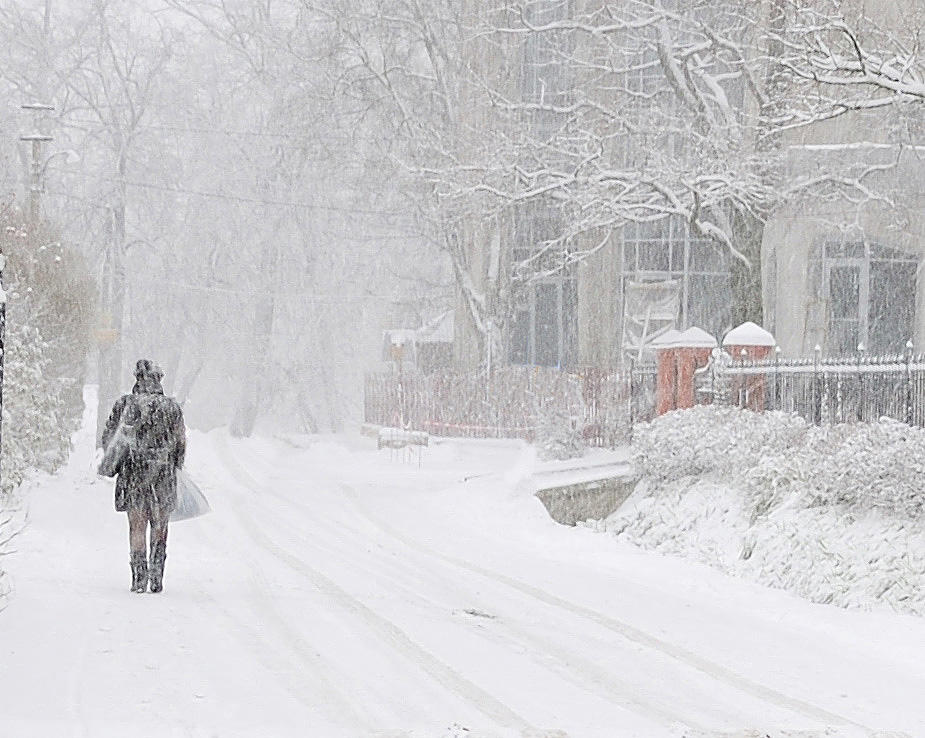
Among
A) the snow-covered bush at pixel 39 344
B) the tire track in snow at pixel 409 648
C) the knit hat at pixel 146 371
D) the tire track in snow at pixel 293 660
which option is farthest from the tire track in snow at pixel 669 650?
the snow-covered bush at pixel 39 344

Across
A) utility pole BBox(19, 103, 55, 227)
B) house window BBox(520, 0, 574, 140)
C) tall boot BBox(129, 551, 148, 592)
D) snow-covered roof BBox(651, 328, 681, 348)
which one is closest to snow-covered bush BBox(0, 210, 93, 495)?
utility pole BBox(19, 103, 55, 227)

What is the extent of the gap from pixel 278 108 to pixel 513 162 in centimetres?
1337

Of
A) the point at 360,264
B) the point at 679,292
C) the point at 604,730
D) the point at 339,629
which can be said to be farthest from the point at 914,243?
the point at 360,264

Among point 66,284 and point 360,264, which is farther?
point 360,264

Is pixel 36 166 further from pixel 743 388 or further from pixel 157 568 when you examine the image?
pixel 157 568

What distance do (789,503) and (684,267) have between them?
22.0 meters

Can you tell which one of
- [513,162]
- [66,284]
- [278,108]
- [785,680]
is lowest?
[785,680]

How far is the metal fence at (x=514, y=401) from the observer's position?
2594 centimetres

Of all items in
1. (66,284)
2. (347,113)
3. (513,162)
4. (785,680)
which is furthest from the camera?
(347,113)

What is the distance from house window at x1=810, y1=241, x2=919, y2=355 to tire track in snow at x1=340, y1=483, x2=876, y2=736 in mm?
17935

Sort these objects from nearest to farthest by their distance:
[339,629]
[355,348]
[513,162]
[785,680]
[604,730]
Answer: [604,730] → [785,680] → [339,629] → [513,162] → [355,348]

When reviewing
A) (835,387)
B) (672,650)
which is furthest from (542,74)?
(672,650)

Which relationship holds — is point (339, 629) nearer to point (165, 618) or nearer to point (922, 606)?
point (165, 618)

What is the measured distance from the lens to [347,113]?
34.8 meters
